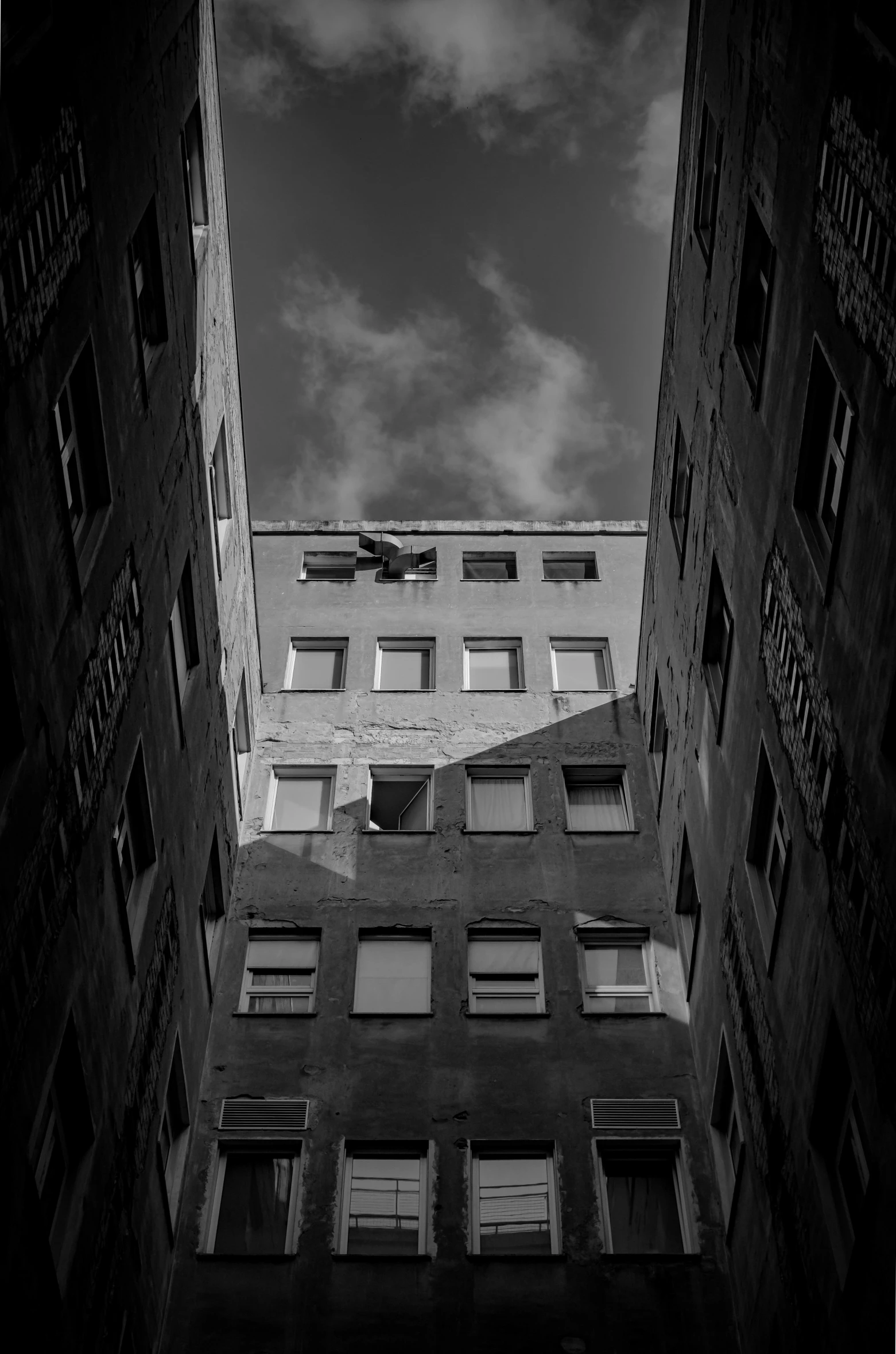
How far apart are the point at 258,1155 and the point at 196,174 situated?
12613 mm

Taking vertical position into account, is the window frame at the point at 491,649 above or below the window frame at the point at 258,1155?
above

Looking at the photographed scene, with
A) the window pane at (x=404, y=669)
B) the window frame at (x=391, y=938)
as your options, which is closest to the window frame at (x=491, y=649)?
the window pane at (x=404, y=669)

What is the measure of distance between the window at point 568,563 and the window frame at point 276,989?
10.8m

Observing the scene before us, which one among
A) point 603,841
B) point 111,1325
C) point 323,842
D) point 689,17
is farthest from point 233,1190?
point 689,17

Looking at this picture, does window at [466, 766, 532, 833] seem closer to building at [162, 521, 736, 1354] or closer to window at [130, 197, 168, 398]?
building at [162, 521, 736, 1354]

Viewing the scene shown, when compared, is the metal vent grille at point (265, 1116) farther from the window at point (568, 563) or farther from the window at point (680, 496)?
the window at point (568, 563)

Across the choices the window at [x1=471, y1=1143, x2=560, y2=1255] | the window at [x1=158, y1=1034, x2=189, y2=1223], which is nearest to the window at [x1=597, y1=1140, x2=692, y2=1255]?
the window at [x1=471, y1=1143, x2=560, y2=1255]

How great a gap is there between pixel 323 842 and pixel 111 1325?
8989 millimetres

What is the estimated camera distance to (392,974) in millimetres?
18672

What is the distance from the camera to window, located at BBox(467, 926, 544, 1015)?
1828 centimetres

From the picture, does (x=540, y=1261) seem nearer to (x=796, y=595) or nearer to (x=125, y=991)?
(x=125, y=991)

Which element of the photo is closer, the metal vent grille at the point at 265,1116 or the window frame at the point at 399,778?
A: the metal vent grille at the point at 265,1116

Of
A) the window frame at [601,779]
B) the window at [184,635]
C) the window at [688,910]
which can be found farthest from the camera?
the window frame at [601,779]

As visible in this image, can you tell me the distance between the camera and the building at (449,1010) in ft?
48.8
